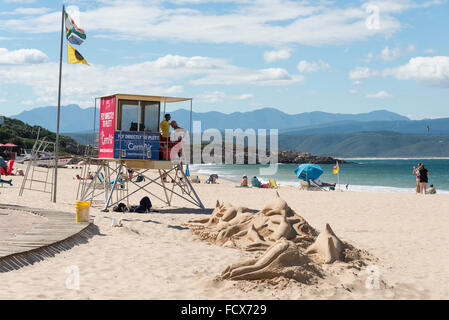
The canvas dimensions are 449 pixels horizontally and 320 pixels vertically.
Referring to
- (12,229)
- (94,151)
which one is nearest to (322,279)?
(12,229)

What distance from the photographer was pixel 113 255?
9.24 m

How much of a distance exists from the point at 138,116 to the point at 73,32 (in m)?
3.88

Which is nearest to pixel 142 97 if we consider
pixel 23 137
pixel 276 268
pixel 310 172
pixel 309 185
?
pixel 276 268

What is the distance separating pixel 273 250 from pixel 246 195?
16614 millimetres

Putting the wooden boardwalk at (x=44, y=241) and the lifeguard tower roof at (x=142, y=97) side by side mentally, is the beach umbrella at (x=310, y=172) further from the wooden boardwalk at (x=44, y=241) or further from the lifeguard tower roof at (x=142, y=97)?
the wooden boardwalk at (x=44, y=241)

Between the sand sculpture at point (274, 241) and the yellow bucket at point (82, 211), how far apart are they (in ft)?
8.19

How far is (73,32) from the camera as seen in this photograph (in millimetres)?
17453

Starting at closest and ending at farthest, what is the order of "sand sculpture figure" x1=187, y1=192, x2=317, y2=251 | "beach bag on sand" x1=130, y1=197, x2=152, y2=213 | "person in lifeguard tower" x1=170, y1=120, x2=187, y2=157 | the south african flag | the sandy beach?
the sandy beach
"sand sculpture figure" x1=187, y1=192, x2=317, y2=251
"beach bag on sand" x1=130, y1=197, x2=152, y2=213
"person in lifeguard tower" x1=170, y1=120, x2=187, y2=157
the south african flag

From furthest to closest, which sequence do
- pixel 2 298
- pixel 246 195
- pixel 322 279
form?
pixel 246 195, pixel 322 279, pixel 2 298

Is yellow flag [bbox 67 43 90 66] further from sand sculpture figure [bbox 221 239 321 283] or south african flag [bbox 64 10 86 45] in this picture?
sand sculpture figure [bbox 221 239 321 283]

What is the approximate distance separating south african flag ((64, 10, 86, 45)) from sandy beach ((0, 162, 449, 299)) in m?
5.50

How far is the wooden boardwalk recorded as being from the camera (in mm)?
8125

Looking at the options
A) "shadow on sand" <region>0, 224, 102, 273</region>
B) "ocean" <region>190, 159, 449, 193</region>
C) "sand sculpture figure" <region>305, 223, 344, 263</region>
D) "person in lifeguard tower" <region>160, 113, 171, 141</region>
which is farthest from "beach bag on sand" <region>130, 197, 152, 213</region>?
"ocean" <region>190, 159, 449, 193</region>
